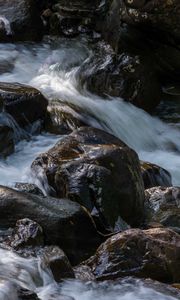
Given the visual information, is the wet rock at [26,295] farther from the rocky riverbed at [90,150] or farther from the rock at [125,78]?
the rock at [125,78]

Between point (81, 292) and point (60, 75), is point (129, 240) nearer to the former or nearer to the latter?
point (81, 292)

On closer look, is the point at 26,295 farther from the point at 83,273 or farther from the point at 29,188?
the point at 29,188

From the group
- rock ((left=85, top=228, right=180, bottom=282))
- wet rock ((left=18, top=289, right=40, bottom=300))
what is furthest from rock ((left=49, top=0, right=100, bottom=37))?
wet rock ((left=18, top=289, right=40, bottom=300))

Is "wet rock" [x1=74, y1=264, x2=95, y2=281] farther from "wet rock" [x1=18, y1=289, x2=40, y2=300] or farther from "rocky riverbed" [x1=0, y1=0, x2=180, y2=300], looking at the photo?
"wet rock" [x1=18, y1=289, x2=40, y2=300]

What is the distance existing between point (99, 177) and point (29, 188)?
0.81 m

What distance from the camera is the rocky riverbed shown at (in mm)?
→ 5305

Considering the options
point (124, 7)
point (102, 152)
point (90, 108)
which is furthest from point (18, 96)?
point (124, 7)

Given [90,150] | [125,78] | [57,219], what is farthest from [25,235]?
[125,78]

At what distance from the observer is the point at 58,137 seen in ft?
28.4

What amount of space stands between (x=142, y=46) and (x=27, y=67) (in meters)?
2.08

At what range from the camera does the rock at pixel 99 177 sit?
6.35 meters

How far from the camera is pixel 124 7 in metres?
10.8

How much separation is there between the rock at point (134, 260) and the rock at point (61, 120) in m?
3.60

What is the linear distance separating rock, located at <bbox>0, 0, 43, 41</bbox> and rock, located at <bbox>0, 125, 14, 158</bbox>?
4495mm
